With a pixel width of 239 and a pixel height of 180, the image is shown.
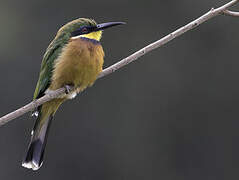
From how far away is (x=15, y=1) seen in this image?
8.25m

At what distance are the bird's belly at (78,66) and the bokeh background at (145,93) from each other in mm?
3382

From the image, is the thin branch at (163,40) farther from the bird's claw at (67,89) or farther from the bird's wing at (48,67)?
the bird's wing at (48,67)

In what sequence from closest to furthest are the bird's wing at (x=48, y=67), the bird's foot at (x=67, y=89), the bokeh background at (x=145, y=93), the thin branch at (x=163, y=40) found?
the thin branch at (x=163, y=40)
the bird's foot at (x=67, y=89)
the bird's wing at (x=48, y=67)
the bokeh background at (x=145, y=93)

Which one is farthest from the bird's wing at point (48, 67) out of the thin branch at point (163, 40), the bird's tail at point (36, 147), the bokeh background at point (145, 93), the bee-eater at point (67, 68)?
the bokeh background at point (145, 93)

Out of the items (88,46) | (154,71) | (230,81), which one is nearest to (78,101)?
(154,71)

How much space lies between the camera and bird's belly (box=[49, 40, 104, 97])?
3615 mm

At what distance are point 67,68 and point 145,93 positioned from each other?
4.37m

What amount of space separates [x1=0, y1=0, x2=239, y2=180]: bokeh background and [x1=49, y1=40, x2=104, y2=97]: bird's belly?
3382 mm

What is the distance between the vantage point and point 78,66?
3.64 m

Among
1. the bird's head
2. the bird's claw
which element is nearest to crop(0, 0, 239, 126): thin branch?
the bird's claw

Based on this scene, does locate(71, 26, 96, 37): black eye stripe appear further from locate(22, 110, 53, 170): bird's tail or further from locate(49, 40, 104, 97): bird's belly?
locate(22, 110, 53, 170): bird's tail

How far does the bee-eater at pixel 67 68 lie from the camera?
364cm

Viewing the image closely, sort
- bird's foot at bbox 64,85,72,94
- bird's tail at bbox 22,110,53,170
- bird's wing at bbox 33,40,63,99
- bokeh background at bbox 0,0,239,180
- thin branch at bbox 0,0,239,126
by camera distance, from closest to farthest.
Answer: thin branch at bbox 0,0,239,126, bird's foot at bbox 64,85,72,94, bird's wing at bbox 33,40,63,99, bird's tail at bbox 22,110,53,170, bokeh background at bbox 0,0,239,180

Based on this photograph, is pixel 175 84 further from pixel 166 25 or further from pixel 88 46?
pixel 88 46
